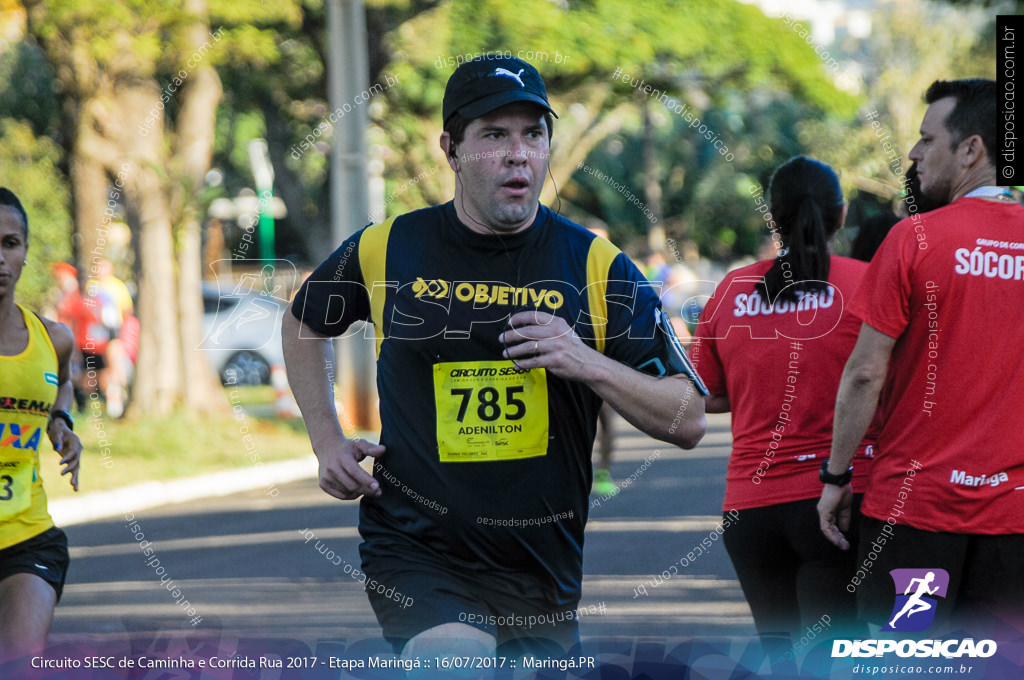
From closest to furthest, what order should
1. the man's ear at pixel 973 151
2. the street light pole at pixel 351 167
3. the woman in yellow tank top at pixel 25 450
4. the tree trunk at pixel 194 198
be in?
the man's ear at pixel 973 151 < the woman in yellow tank top at pixel 25 450 < the street light pole at pixel 351 167 < the tree trunk at pixel 194 198

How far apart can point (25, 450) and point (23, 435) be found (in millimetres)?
48

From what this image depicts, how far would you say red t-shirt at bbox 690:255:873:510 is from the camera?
12.8ft

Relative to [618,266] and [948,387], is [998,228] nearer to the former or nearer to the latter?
[948,387]

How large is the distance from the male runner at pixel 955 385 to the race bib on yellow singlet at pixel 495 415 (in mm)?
891

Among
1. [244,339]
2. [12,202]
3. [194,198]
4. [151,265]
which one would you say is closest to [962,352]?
[12,202]

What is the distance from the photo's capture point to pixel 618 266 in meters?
3.20

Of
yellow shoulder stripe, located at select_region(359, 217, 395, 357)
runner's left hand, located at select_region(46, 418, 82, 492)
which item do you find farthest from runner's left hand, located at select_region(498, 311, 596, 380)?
runner's left hand, located at select_region(46, 418, 82, 492)

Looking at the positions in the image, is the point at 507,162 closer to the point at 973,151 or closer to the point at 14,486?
the point at 973,151

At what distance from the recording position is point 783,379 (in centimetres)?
393

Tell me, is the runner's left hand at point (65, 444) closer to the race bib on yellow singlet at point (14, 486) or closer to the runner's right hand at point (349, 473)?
the race bib on yellow singlet at point (14, 486)

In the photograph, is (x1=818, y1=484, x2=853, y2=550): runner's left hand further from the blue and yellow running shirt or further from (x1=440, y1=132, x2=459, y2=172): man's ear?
(x1=440, y1=132, x2=459, y2=172): man's ear

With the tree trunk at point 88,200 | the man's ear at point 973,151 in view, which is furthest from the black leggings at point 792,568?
the tree trunk at point 88,200

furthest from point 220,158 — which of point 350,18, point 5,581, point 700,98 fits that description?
point 5,581

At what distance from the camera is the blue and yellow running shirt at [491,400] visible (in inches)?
123
